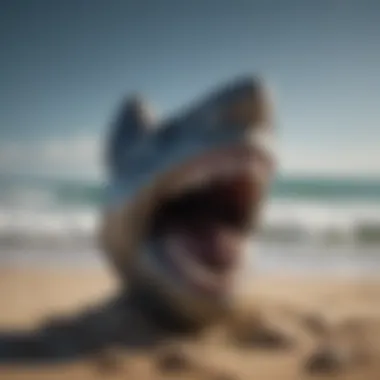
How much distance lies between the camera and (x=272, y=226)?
8.36 ft

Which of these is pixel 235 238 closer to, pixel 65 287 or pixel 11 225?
pixel 65 287

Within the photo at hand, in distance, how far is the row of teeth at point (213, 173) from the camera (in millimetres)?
1319

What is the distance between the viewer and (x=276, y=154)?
52.7 inches

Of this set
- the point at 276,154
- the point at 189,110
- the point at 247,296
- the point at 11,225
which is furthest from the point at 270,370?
the point at 11,225

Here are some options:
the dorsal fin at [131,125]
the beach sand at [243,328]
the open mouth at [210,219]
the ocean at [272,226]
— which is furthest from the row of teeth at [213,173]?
the ocean at [272,226]

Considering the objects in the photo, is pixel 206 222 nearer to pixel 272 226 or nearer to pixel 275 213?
pixel 272 226

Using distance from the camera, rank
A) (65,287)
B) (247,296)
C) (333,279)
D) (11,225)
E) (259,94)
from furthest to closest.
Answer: (11,225)
(333,279)
(65,287)
(247,296)
(259,94)

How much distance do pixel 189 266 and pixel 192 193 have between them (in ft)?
0.44

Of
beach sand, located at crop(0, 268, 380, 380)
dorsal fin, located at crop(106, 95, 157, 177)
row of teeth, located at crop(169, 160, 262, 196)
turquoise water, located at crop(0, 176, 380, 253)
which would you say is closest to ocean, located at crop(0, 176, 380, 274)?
turquoise water, located at crop(0, 176, 380, 253)

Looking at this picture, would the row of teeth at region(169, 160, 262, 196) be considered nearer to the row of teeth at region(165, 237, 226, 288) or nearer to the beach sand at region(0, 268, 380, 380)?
the row of teeth at region(165, 237, 226, 288)

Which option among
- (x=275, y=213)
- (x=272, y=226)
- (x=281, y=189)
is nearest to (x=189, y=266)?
(x=272, y=226)

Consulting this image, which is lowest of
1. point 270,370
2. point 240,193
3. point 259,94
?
point 270,370

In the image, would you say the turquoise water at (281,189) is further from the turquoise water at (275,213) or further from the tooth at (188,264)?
the tooth at (188,264)

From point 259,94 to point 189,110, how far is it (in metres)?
0.16
